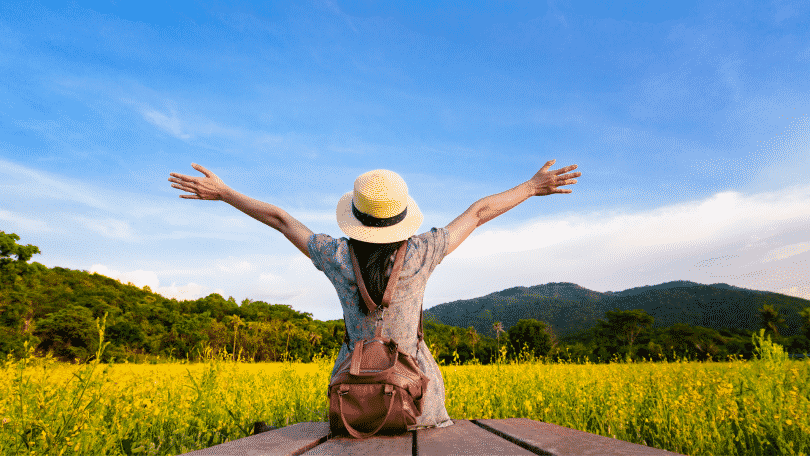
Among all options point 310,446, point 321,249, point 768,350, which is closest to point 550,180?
point 321,249

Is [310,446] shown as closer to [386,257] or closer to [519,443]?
[519,443]

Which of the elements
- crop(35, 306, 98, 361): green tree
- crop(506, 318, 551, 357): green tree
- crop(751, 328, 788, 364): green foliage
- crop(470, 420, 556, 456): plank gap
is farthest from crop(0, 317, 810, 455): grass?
crop(506, 318, 551, 357): green tree

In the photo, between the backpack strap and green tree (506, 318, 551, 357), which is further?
green tree (506, 318, 551, 357)

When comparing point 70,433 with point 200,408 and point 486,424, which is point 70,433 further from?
point 486,424

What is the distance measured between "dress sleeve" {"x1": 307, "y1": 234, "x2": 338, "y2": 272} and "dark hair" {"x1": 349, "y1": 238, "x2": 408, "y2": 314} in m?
0.13

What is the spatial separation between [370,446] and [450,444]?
1.11ft

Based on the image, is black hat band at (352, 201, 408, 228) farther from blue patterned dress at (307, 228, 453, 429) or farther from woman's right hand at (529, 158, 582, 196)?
woman's right hand at (529, 158, 582, 196)

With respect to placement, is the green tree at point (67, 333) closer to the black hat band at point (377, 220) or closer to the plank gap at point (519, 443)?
the black hat band at point (377, 220)

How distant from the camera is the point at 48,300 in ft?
122

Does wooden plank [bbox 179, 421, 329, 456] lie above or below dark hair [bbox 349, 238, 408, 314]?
below

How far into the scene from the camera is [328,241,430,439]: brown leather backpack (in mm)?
1896

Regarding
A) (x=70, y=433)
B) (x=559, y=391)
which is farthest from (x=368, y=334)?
(x=559, y=391)

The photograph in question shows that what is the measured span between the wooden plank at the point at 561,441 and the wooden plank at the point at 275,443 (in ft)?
2.96

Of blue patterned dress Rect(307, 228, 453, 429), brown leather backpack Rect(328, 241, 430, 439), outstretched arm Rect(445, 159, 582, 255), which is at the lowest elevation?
brown leather backpack Rect(328, 241, 430, 439)
